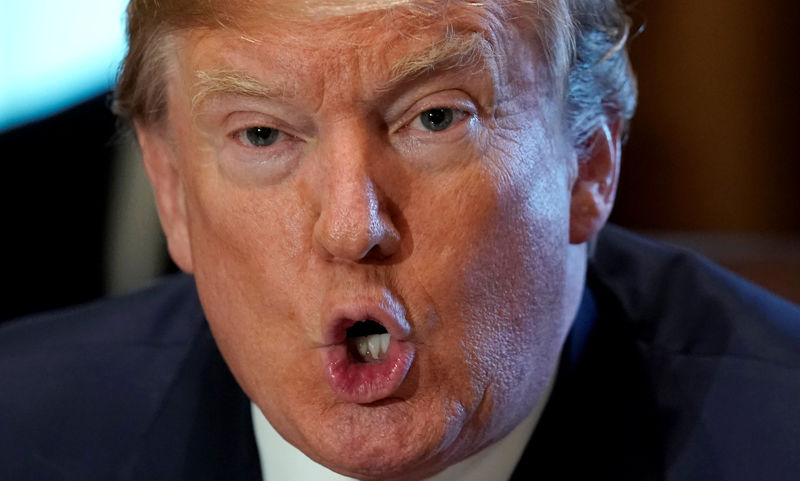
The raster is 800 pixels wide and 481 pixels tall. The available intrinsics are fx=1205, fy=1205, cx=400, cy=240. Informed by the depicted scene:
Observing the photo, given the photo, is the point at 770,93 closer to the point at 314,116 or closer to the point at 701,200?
the point at 701,200

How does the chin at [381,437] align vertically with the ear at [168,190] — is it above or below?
below

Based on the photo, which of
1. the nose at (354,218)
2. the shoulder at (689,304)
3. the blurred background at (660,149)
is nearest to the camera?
the nose at (354,218)

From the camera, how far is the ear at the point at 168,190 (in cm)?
137

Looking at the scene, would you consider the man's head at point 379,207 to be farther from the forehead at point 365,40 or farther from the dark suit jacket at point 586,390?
the dark suit jacket at point 586,390

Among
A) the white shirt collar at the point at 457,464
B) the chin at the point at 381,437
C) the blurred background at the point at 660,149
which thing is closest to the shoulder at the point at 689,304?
the white shirt collar at the point at 457,464

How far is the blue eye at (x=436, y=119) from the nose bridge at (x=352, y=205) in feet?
0.21

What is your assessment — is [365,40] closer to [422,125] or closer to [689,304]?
[422,125]

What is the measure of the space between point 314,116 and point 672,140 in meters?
1.71

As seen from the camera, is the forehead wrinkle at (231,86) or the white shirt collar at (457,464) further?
the white shirt collar at (457,464)

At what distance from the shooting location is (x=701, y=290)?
5.01ft

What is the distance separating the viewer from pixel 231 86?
1159 millimetres

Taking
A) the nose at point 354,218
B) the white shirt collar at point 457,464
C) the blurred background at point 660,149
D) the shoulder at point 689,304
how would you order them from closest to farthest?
the nose at point 354,218, the white shirt collar at point 457,464, the shoulder at point 689,304, the blurred background at point 660,149

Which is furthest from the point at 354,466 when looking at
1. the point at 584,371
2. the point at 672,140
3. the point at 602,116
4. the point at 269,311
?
the point at 672,140

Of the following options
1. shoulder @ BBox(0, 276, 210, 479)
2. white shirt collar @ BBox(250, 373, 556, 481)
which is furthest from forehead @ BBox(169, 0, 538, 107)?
shoulder @ BBox(0, 276, 210, 479)
